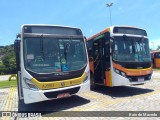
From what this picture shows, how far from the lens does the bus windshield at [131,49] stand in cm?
982

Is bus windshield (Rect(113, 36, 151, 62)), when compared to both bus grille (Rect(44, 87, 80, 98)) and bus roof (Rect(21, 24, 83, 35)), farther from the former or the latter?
bus grille (Rect(44, 87, 80, 98))

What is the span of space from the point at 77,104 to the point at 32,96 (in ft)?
6.66

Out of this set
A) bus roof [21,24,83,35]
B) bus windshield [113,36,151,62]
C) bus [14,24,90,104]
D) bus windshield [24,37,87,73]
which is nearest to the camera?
bus [14,24,90,104]

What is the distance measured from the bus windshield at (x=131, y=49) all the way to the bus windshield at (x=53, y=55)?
65.8 inches

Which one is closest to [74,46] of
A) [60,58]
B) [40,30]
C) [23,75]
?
[60,58]

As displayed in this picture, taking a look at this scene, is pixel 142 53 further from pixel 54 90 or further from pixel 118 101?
pixel 54 90

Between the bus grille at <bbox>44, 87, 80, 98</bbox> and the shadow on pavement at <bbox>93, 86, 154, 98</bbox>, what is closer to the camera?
the bus grille at <bbox>44, 87, 80, 98</bbox>

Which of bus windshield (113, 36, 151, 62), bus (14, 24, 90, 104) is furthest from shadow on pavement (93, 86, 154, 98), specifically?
bus (14, 24, 90, 104)

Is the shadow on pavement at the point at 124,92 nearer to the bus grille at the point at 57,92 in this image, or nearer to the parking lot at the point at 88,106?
the parking lot at the point at 88,106

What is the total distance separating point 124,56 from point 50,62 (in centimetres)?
352

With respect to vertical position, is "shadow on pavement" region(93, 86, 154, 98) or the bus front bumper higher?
the bus front bumper

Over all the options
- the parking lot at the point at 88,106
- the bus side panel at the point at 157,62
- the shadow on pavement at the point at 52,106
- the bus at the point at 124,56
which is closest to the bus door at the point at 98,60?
the bus at the point at 124,56

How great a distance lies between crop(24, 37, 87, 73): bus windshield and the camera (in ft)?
25.8

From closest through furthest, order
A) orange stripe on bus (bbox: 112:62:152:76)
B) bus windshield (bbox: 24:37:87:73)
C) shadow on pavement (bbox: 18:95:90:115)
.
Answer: bus windshield (bbox: 24:37:87:73) → shadow on pavement (bbox: 18:95:90:115) → orange stripe on bus (bbox: 112:62:152:76)
